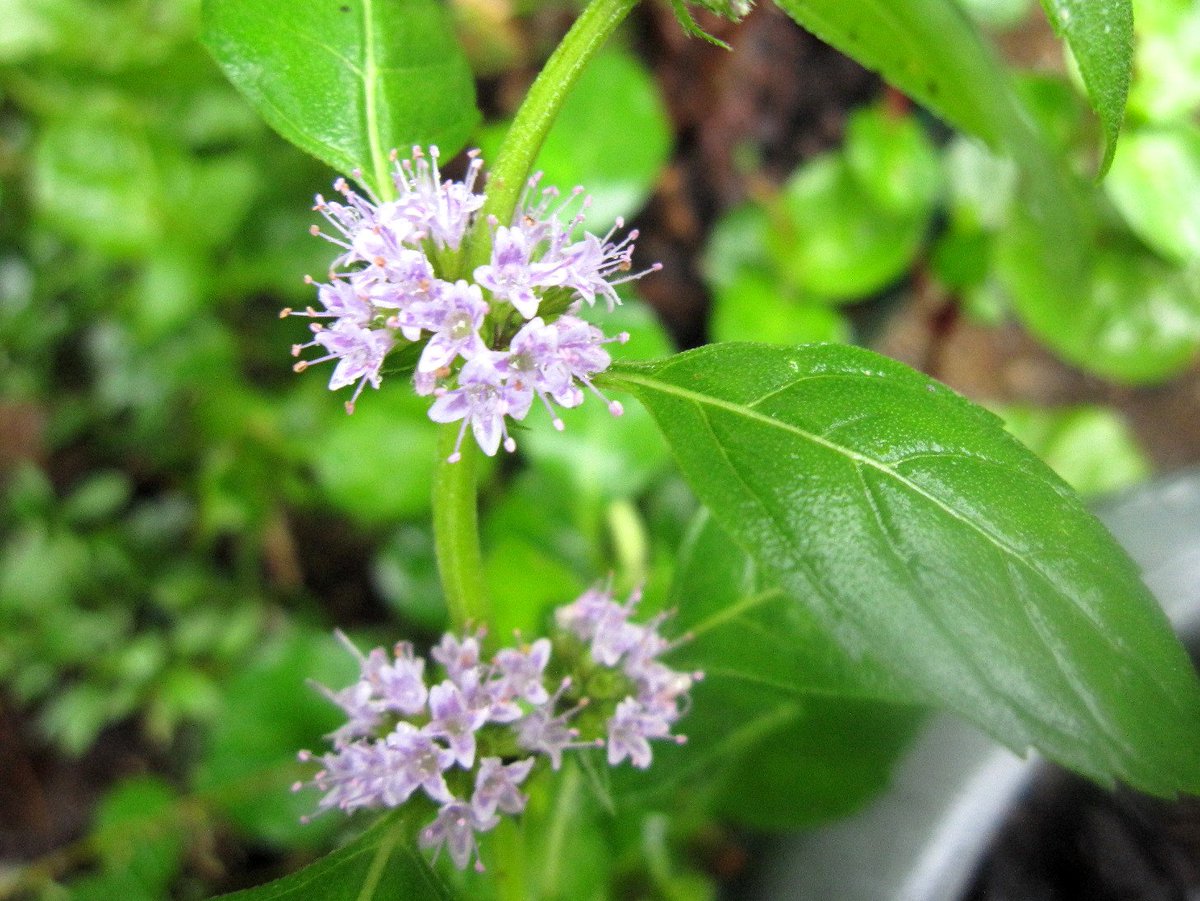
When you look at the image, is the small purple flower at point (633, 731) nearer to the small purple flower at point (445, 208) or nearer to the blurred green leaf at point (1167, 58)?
the small purple flower at point (445, 208)

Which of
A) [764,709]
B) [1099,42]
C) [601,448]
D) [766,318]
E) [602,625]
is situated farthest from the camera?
[766,318]

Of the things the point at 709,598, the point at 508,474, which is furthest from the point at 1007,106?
the point at 508,474

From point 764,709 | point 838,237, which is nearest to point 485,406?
point 764,709

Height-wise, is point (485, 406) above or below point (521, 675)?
above

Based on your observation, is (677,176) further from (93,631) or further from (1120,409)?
(93,631)

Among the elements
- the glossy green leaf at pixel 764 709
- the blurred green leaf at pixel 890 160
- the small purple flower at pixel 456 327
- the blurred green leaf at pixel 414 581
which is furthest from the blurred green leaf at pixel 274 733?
the blurred green leaf at pixel 890 160

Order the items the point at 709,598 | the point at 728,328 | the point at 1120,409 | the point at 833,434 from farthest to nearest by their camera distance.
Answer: the point at 1120,409 → the point at 728,328 → the point at 709,598 → the point at 833,434

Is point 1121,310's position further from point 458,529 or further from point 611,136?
point 458,529
